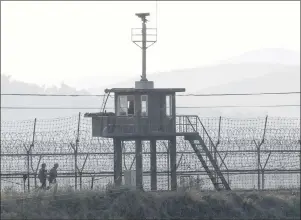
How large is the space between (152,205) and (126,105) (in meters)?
4.72

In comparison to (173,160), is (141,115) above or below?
above

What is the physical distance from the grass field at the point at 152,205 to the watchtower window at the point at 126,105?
374cm

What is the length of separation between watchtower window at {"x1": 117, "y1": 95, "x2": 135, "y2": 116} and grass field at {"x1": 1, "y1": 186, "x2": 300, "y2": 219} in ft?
12.3

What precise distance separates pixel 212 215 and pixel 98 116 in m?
6.06

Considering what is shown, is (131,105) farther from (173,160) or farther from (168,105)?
(173,160)

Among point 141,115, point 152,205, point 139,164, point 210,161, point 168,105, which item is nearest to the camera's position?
point 152,205

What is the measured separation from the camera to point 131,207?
46.6 meters

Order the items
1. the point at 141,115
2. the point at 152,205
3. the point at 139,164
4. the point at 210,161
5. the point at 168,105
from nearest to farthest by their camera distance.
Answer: the point at 152,205, the point at 139,164, the point at 141,115, the point at 168,105, the point at 210,161

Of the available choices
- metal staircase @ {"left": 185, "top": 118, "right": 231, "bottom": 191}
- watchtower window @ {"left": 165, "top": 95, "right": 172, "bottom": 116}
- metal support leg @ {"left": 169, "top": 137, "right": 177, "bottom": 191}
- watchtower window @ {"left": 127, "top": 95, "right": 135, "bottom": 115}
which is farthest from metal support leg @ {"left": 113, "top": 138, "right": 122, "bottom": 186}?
metal staircase @ {"left": 185, "top": 118, "right": 231, "bottom": 191}

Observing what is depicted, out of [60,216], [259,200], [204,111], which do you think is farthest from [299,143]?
[204,111]

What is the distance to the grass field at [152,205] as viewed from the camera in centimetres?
4475

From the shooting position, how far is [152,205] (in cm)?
4716

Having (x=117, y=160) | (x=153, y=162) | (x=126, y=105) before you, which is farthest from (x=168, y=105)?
(x=117, y=160)

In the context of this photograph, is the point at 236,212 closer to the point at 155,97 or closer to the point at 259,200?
the point at 259,200
